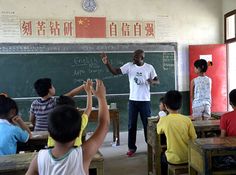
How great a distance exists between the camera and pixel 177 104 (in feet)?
9.18

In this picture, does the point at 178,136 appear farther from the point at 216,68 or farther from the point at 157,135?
the point at 216,68

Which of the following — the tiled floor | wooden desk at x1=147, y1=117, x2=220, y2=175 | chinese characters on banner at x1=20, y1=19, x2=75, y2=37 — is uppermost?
chinese characters on banner at x1=20, y1=19, x2=75, y2=37

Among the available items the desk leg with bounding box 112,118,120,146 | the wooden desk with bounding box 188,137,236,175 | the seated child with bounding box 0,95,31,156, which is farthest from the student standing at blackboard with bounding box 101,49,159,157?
the seated child with bounding box 0,95,31,156

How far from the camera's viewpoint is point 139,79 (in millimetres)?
4434

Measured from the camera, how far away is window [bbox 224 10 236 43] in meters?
6.04

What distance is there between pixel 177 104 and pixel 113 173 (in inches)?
55.7

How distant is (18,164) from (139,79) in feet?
8.79

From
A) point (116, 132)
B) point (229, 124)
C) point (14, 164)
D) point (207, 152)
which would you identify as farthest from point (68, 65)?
point (207, 152)

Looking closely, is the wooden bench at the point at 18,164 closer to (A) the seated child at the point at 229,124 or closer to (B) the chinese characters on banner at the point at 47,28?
(A) the seated child at the point at 229,124

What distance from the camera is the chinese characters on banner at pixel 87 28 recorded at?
18.5 feet

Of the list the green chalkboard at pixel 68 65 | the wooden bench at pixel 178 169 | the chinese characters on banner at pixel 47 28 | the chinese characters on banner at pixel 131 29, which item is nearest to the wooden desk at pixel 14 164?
the wooden bench at pixel 178 169

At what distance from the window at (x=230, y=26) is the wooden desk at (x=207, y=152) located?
4113mm

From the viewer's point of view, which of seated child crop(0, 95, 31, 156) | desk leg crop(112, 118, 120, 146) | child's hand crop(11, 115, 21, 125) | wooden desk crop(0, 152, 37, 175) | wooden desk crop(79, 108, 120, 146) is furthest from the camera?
desk leg crop(112, 118, 120, 146)

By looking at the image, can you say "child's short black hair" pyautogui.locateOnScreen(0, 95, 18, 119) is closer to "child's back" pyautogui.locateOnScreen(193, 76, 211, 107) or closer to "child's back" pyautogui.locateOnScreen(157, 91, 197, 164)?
"child's back" pyautogui.locateOnScreen(157, 91, 197, 164)
